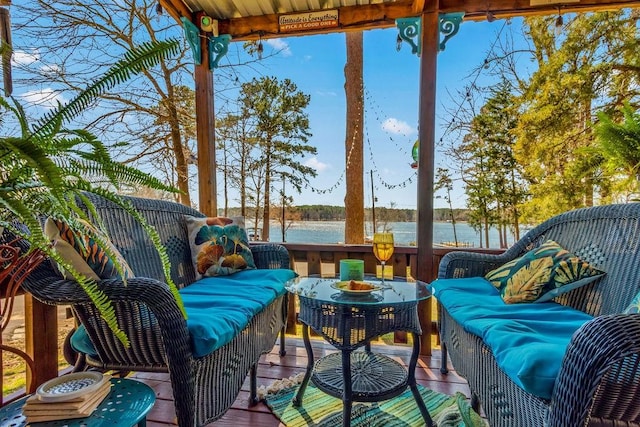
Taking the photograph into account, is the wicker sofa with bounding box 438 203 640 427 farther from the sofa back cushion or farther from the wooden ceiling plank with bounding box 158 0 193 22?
the wooden ceiling plank with bounding box 158 0 193 22

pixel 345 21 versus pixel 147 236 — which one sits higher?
pixel 345 21

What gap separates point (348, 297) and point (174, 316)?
0.76 metres

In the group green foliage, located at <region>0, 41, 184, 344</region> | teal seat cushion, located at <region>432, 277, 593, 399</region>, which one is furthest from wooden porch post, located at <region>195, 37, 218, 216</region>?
green foliage, located at <region>0, 41, 184, 344</region>

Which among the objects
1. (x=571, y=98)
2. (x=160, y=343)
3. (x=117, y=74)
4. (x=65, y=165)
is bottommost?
→ (x=160, y=343)

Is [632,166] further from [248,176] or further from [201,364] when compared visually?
[248,176]

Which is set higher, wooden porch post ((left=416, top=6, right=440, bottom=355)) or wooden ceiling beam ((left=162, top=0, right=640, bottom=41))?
wooden ceiling beam ((left=162, top=0, right=640, bottom=41))

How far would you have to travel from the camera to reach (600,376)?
2.79ft

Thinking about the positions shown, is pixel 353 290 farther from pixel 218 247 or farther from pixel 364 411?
pixel 218 247

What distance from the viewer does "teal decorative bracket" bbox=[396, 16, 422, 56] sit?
2.56m

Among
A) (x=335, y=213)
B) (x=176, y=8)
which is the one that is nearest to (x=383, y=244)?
(x=176, y=8)

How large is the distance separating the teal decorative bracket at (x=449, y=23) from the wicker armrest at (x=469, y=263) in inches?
58.8

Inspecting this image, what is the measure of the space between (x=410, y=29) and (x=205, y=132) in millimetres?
1731

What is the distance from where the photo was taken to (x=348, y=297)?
165 centimetres

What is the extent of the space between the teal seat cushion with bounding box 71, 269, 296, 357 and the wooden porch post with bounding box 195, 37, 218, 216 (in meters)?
0.88
